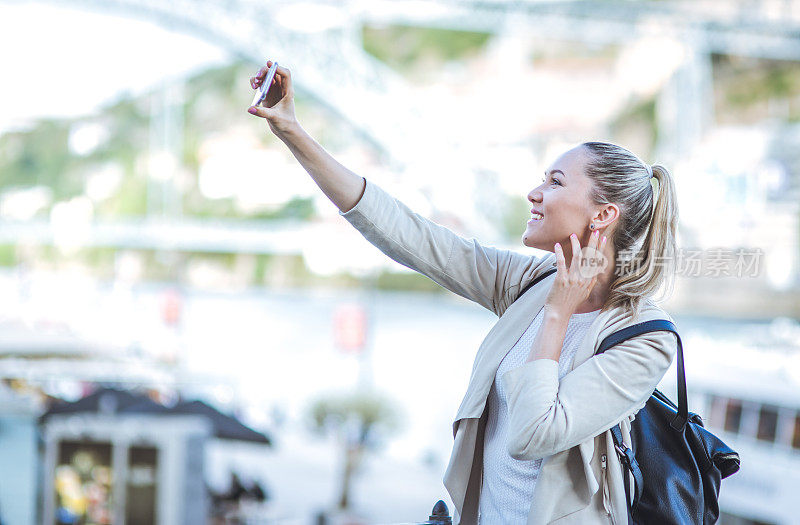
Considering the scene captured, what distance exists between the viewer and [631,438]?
1.13 m

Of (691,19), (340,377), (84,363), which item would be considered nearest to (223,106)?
(340,377)

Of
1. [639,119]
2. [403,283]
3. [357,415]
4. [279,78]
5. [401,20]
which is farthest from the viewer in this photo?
[403,283]

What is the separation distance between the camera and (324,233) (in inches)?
1160

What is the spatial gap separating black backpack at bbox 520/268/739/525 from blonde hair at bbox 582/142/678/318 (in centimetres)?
7

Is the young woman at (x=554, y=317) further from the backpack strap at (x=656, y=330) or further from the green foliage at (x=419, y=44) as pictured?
the green foliage at (x=419, y=44)

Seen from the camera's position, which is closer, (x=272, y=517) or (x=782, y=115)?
(x=272, y=517)

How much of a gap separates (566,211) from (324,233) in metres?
28.4

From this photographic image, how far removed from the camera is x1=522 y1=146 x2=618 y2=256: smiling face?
3.84ft

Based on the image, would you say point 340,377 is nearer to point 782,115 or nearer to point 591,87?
point 782,115

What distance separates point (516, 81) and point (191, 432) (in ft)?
118

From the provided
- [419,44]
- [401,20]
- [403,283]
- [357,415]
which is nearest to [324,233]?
[403,283]

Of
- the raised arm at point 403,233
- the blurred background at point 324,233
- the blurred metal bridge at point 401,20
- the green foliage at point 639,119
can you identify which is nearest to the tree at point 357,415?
the blurred background at point 324,233

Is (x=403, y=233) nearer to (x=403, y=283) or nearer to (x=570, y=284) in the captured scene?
(x=570, y=284)

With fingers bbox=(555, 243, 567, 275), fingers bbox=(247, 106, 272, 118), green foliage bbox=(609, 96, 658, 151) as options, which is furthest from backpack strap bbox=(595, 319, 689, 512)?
green foliage bbox=(609, 96, 658, 151)
